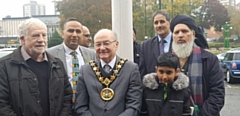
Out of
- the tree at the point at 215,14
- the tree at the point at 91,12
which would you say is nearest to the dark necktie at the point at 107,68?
the tree at the point at 91,12

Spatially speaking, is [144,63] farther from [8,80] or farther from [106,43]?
[8,80]

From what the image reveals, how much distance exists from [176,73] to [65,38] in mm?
1515

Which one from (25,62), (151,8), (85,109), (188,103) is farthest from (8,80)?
(151,8)

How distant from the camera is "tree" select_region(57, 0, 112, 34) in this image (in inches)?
1483

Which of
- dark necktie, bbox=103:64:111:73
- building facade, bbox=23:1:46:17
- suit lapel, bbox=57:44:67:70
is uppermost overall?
building facade, bbox=23:1:46:17

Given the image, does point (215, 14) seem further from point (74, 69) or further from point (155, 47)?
point (74, 69)

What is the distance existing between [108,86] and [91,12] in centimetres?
3579

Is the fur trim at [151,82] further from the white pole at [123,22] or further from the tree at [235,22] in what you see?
the tree at [235,22]

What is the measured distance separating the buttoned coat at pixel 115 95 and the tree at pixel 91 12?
34068 millimetres

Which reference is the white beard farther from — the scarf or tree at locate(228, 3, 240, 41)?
tree at locate(228, 3, 240, 41)

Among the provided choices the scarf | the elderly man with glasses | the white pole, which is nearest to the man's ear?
the elderly man with glasses

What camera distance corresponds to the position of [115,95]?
3.05 meters

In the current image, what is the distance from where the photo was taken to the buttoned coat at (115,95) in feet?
9.92

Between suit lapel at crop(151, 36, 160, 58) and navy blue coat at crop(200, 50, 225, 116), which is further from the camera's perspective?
suit lapel at crop(151, 36, 160, 58)
